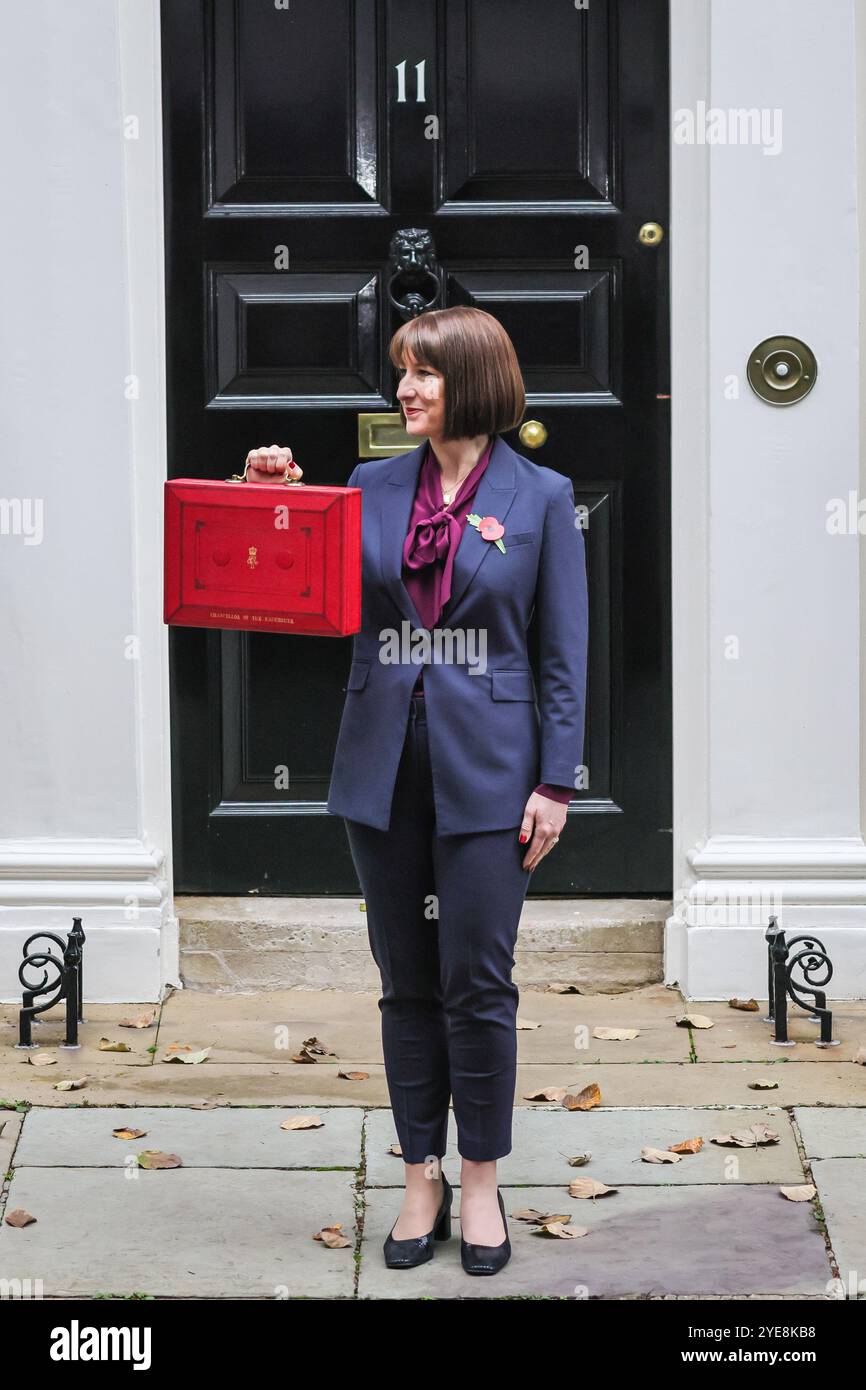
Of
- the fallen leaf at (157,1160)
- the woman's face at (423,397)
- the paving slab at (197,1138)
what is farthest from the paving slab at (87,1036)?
the woman's face at (423,397)

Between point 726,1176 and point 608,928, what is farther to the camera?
point 608,928

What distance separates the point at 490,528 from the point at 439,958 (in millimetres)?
838

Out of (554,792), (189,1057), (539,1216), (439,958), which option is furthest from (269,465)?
(189,1057)

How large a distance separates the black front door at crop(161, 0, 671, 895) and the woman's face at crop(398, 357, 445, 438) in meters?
1.87

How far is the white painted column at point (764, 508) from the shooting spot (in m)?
4.89

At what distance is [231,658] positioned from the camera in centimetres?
524

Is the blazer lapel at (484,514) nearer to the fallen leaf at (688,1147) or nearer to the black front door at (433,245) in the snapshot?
the fallen leaf at (688,1147)

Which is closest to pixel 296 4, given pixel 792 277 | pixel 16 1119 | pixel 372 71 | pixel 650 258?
pixel 372 71

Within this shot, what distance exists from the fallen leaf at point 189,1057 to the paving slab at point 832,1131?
1.53m

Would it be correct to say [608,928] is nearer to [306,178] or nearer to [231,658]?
[231,658]

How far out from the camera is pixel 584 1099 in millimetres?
4301

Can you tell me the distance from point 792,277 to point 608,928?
194cm

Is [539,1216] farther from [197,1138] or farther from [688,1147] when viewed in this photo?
[197,1138]

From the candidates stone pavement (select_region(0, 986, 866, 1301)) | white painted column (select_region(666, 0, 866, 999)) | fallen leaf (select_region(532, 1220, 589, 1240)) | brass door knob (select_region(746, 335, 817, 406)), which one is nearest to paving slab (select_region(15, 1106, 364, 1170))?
stone pavement (select_region(0, 986, 866, 1301))
